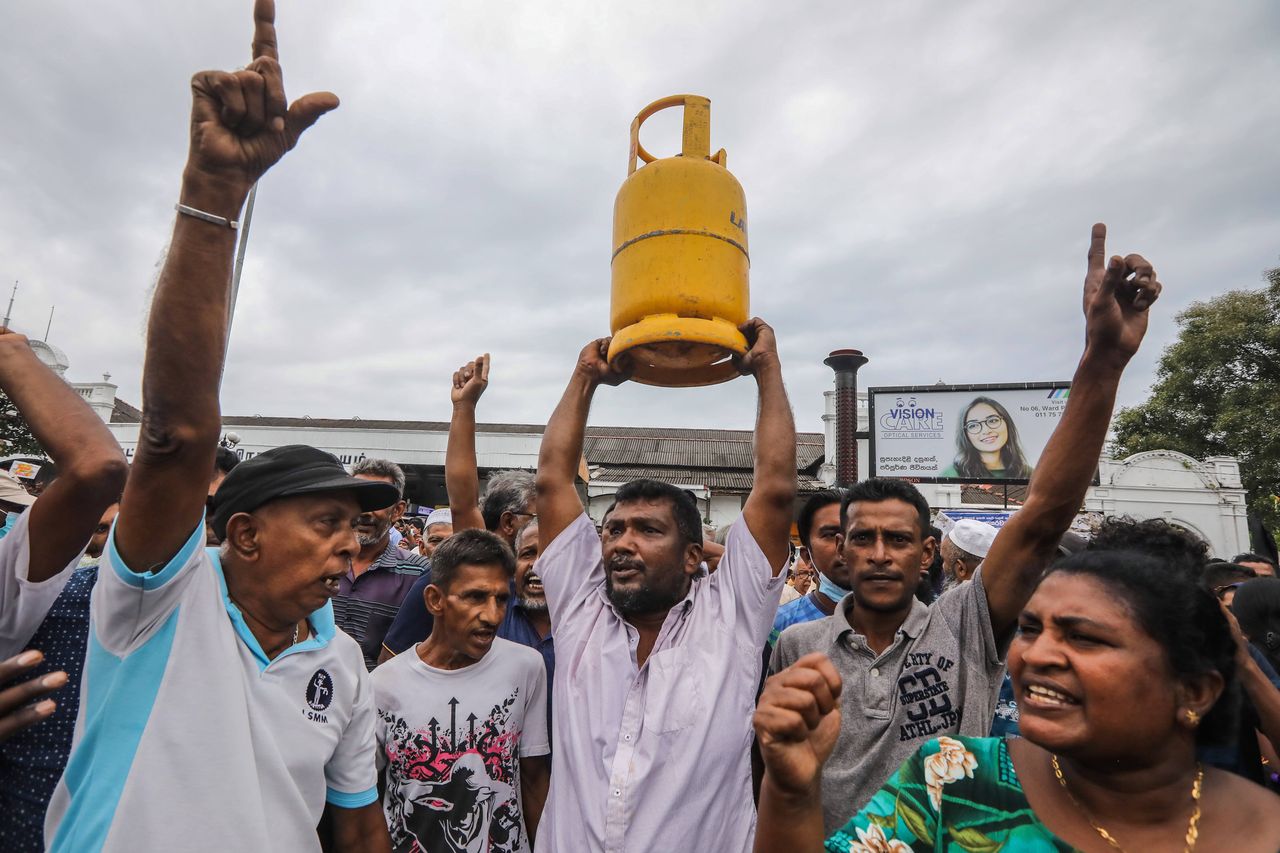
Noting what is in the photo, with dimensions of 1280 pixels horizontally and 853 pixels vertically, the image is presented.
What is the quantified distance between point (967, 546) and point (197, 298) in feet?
14.2

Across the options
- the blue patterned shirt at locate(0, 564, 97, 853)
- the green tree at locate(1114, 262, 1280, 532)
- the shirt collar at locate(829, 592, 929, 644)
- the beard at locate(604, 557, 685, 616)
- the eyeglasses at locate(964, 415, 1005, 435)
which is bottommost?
the blue patterned shirt at locate(0, 564, 97, 853)

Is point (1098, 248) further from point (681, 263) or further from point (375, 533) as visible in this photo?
point (375, 533)

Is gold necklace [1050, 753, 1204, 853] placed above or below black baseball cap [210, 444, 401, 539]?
below

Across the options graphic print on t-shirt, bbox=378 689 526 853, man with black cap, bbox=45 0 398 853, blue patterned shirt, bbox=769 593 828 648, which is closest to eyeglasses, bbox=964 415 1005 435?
blue patterned shirt, bbox=769 593 828 648

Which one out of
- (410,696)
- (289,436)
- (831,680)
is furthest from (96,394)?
(831,680)

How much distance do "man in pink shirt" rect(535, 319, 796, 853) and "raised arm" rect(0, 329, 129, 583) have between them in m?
1.31

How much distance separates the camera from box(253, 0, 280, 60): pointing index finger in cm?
140

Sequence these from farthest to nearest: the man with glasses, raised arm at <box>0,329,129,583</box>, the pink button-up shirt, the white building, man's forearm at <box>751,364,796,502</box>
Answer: the white building → the man with glasses → man's forearm at <box>751,364,796,502</box> → the pink button-up shirt → raised arm at <box>0,329,129,583</box>

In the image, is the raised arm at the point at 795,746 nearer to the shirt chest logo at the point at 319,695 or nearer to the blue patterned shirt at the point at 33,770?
the shirt chest logo at the point at 319,695

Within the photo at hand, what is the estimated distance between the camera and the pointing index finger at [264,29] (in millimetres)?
1396

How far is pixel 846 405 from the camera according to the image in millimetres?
15250

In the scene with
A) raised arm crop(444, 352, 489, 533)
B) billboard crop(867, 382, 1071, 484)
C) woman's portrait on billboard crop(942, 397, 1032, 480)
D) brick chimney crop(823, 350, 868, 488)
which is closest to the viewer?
raised arm crop(444, 352, 489, 533)

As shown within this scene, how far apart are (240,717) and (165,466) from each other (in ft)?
2.04

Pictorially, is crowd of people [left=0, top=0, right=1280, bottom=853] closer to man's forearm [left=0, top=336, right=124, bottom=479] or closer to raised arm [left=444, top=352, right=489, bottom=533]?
man's forearm [left=0, top=336, right=124, bottom=479]
